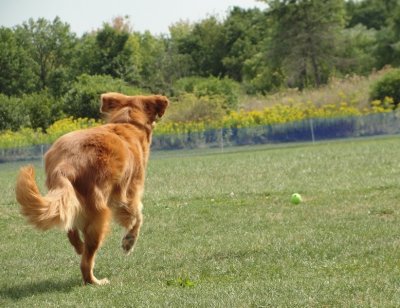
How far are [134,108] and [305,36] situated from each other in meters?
43.1

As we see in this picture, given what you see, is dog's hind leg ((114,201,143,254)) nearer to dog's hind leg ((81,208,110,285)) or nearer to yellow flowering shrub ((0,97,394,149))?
dog's hind leg ((81,208,110,285))

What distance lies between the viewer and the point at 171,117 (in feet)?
133

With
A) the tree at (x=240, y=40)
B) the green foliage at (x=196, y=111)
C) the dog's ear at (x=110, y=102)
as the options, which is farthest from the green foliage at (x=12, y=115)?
the dog's ear at (x=110, y=102)

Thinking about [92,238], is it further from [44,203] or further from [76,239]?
[76,239]

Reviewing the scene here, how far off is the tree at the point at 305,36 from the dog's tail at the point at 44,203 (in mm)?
44646

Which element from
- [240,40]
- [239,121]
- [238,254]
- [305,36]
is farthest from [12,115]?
[238,254]

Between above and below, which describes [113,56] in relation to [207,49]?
below

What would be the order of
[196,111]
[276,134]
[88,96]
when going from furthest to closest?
[88,96]
[196,111]
[276,134]

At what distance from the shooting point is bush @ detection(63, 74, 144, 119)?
4075 centimetres

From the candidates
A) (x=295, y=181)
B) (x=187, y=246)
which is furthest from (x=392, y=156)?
(x=187, y=246)

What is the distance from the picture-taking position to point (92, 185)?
240 inches

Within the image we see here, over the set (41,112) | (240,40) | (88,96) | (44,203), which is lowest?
(44,203)

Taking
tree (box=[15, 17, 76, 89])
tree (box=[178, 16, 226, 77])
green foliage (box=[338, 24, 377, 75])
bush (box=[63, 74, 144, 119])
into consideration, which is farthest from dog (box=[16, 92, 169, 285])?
tree (box=[178, 16, 226, 77])

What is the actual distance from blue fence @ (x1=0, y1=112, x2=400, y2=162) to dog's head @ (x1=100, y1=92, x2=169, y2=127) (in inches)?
1044
